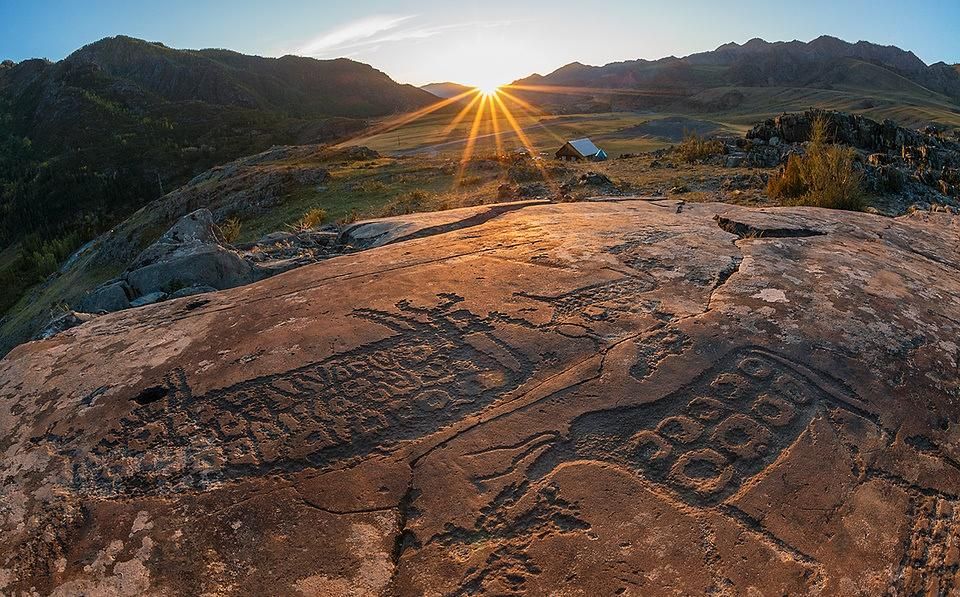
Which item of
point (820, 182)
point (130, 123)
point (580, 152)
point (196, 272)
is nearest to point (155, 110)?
point (130, 123)

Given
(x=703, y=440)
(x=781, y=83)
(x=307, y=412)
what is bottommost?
(x=703, y=440)

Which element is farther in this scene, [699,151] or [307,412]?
[699,151]

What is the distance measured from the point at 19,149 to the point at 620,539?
71725 millimetres

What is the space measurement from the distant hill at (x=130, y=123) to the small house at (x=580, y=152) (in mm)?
19222

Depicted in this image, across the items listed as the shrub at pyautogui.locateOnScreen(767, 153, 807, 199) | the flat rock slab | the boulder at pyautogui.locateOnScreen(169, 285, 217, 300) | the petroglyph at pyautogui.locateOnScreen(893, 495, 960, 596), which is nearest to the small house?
the shrub at pyautogui.locateOnScreen(767, 153, 807, 199)

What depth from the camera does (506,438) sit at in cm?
212

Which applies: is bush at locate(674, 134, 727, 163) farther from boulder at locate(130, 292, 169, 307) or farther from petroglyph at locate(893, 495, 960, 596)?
petroglyph at locate(893, 495, 960, 596)

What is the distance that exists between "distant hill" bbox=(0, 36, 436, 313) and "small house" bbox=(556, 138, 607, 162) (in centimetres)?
1922

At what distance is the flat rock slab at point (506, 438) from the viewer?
168 cm

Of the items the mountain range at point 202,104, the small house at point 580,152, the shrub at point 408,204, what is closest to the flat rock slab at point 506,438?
the shrub at point 408,204

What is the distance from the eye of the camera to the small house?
20.3 meters

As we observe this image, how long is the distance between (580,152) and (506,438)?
19.6 meters

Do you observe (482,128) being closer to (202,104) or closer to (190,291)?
(202,104)

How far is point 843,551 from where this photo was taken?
169cm
